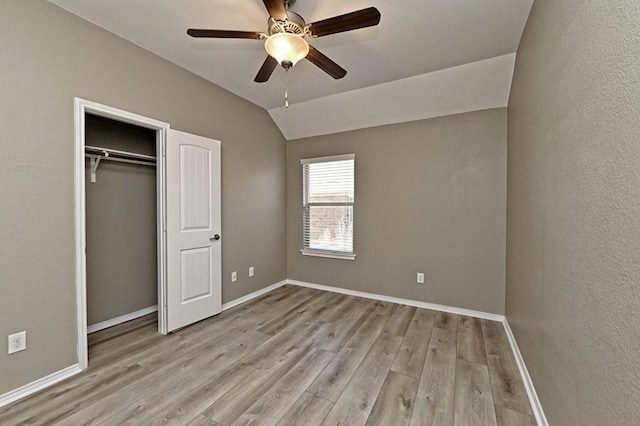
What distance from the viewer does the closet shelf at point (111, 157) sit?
8.34 feet

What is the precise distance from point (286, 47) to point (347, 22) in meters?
0.41

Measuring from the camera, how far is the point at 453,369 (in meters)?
2.10

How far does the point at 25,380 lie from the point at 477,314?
13.5 ft

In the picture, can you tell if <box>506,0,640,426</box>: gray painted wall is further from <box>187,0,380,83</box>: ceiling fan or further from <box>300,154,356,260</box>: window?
<box>300,154,356,260</box>: window

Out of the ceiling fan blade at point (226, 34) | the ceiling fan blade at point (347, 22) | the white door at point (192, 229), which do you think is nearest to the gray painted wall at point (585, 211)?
the ceiling fan blade at point (347, 22)

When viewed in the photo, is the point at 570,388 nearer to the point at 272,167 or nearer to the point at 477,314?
the point at 477,314

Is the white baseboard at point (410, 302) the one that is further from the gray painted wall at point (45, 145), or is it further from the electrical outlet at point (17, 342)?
the electrical outlet at point (17, 342)

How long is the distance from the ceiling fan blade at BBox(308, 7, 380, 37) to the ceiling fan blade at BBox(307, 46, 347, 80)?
0.14 m

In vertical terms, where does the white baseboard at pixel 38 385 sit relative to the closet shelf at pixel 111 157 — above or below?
below

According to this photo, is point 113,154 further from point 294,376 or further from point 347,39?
point 294,376

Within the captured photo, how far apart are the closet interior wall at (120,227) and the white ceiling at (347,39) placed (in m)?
1.08

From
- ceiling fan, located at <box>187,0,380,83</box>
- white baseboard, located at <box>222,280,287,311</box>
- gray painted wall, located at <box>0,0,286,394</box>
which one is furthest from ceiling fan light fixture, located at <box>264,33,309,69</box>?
white baseboard, located at <box>222,280,287,311</box>

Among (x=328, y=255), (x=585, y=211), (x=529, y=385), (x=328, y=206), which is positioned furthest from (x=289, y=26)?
(x=328, y=255)

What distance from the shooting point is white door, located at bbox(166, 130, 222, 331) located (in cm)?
274
